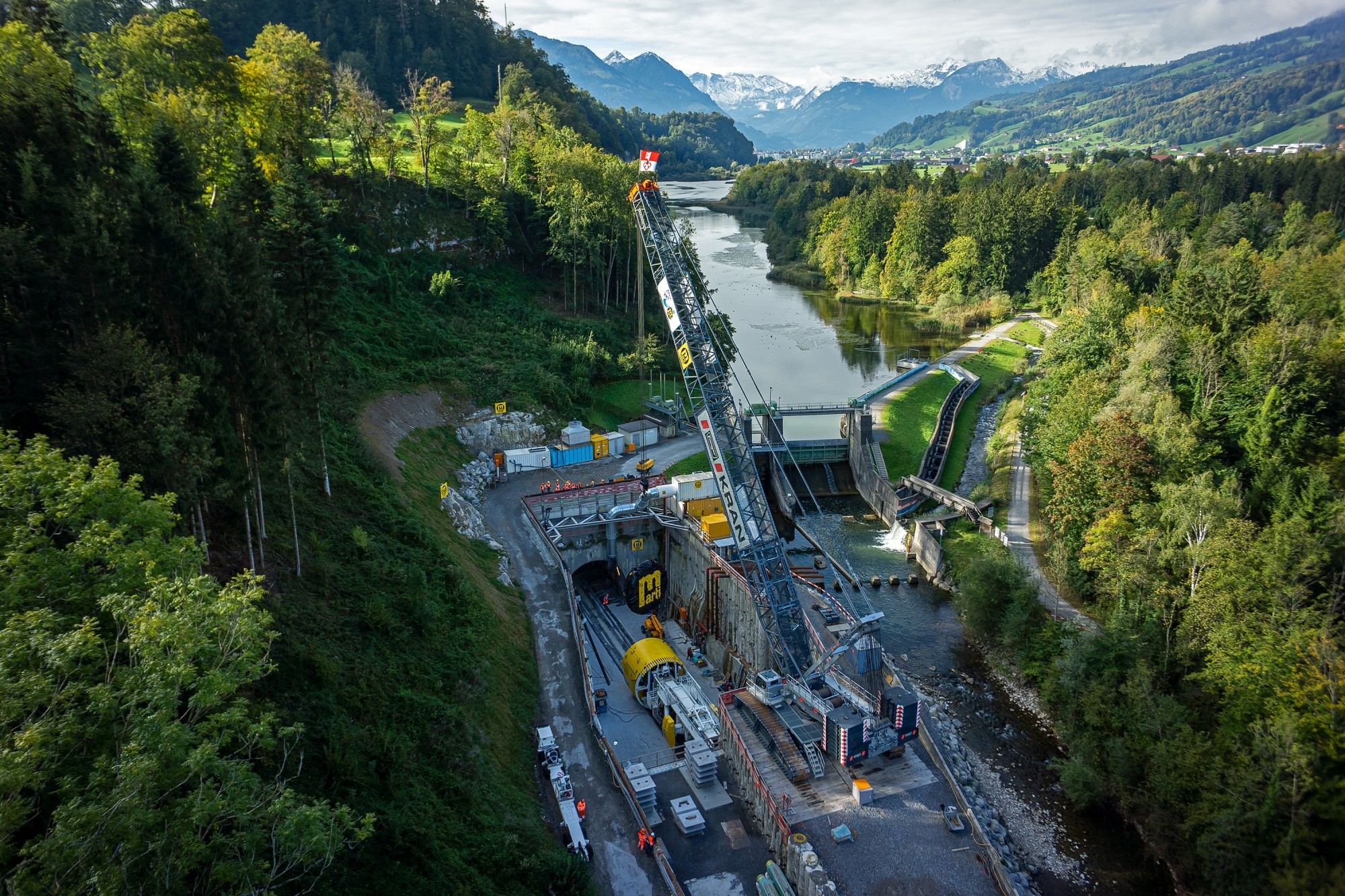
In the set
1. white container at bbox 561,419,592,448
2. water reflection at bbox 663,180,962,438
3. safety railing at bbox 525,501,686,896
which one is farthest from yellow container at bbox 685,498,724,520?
water reflection at bbox 663,180,962,438

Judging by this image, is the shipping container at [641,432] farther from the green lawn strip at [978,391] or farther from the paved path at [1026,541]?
the paved path at [1026,541]

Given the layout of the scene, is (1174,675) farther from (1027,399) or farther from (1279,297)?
(1027,399)

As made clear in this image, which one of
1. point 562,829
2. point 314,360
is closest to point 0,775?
point 562,829

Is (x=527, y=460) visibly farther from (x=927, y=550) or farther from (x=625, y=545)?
(x=927, y=550)

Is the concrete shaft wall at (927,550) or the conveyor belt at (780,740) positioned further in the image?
the concrete shaft wall at (927,550)

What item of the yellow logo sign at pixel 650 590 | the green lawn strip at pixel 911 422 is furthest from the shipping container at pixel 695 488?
the green lawn strip at pixel 911 422

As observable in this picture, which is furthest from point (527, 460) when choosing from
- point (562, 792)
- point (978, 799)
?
point (978, 799)
